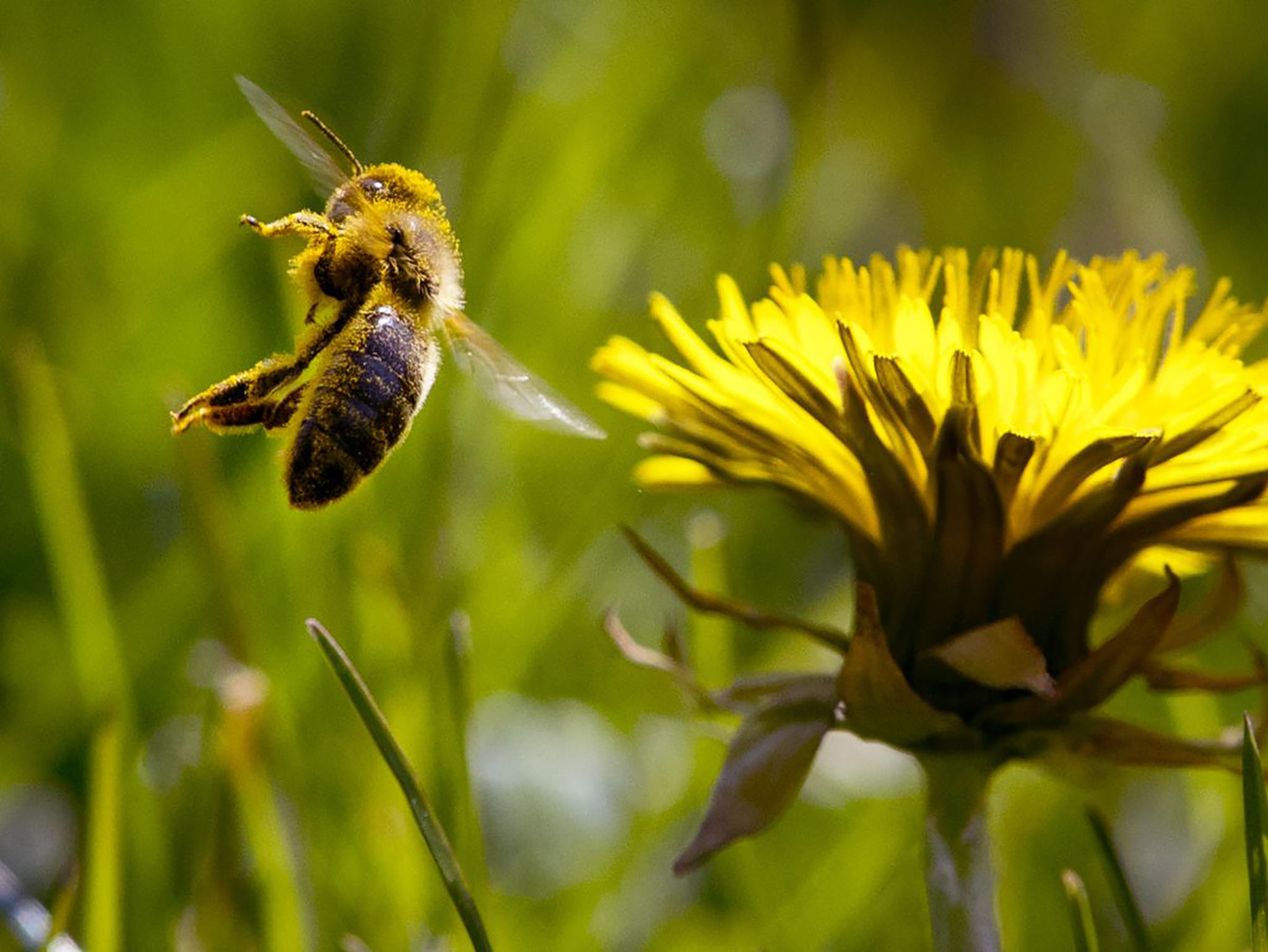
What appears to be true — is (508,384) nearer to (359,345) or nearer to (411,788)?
(359,345)

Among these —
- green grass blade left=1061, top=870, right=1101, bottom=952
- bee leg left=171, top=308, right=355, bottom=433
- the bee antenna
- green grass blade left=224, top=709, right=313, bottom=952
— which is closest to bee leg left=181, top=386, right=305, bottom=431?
bee leg left=171, top=308, right=355, bottom=433

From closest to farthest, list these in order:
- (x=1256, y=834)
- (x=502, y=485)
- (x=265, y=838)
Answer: (x=1256, y=834), (x=265, y=838), (x=502, y=485)

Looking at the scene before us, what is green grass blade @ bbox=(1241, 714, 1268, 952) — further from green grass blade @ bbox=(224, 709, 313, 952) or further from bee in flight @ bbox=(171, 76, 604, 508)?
green grass blade @ bbox=(224, 709, 313, 952)

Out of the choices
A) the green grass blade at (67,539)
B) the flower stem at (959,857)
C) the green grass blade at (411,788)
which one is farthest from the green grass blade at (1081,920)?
the green grass blade at (67,539)

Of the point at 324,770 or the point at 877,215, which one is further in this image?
the point at 877,215

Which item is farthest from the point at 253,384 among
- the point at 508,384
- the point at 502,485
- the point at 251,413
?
the point at 502,485

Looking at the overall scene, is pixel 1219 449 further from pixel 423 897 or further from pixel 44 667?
pixel 44 667

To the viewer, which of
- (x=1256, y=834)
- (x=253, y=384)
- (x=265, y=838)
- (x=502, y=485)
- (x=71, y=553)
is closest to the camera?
(x=1256, y=834)

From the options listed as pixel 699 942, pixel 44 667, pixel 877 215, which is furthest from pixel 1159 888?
pixel 877 215
